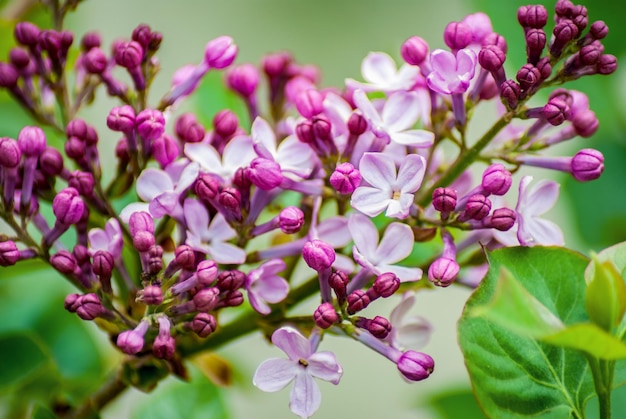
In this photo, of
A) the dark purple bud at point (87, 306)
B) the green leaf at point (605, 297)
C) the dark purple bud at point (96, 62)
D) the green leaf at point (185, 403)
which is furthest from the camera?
the green leaf at point (185, 403)

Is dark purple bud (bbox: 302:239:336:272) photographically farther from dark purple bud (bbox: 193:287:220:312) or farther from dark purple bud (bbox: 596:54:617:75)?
dark purple bud (bbox: 596:54:617:75)

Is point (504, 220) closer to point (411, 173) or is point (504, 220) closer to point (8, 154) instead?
point (411, 173)

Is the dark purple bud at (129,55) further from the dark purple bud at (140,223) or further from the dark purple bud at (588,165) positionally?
the dark purple bud at (588,165)

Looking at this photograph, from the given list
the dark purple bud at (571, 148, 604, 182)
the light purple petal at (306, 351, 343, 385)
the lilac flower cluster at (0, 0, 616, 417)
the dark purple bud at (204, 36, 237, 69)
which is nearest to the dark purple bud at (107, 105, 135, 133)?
the lilac flower cluster at (0, 0, 616, 417)

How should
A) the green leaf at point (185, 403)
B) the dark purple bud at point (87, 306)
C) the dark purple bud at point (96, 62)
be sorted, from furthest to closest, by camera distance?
the green leaf at point (185, 403), the dark purple bud at point (96, 62), the dark purple bud at point (87, 306)

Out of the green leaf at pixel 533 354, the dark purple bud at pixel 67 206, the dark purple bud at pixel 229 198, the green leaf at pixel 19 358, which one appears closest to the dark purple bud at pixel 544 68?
the green leaf at pixel 533 354

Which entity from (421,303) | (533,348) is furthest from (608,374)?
(421,303)
